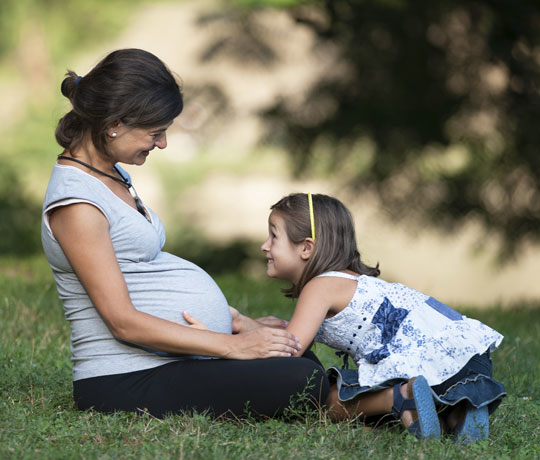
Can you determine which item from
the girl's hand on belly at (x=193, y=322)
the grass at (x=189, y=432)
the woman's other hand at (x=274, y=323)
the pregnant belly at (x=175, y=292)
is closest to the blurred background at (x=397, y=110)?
the grass at (x=189, y=432)

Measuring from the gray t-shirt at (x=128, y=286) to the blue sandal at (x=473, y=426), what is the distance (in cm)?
103

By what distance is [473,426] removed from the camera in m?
3.11

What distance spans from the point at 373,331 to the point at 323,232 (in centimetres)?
46

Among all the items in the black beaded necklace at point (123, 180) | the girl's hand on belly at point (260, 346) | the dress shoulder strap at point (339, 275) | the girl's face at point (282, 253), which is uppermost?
the black beaded necklace at point (123, 180)

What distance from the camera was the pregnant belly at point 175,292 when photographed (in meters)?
3.11

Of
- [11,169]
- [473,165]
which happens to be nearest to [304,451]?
[473,165]

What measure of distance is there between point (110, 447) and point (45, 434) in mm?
332

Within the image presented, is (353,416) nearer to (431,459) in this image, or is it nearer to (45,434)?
(431,459)

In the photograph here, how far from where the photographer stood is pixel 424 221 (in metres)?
8.73

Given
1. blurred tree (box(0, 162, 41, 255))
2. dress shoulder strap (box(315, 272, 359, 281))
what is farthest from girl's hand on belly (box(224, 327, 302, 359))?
blurred tree (box(0, 162, 41, 255))

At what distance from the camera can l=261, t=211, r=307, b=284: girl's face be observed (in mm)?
3430

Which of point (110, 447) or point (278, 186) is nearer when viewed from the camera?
point (110, 447)

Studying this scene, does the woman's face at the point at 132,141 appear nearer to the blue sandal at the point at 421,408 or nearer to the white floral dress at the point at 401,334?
the white floral dress at the point at 401,334

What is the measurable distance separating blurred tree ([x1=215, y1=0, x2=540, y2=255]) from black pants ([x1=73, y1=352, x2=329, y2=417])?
5.06m
